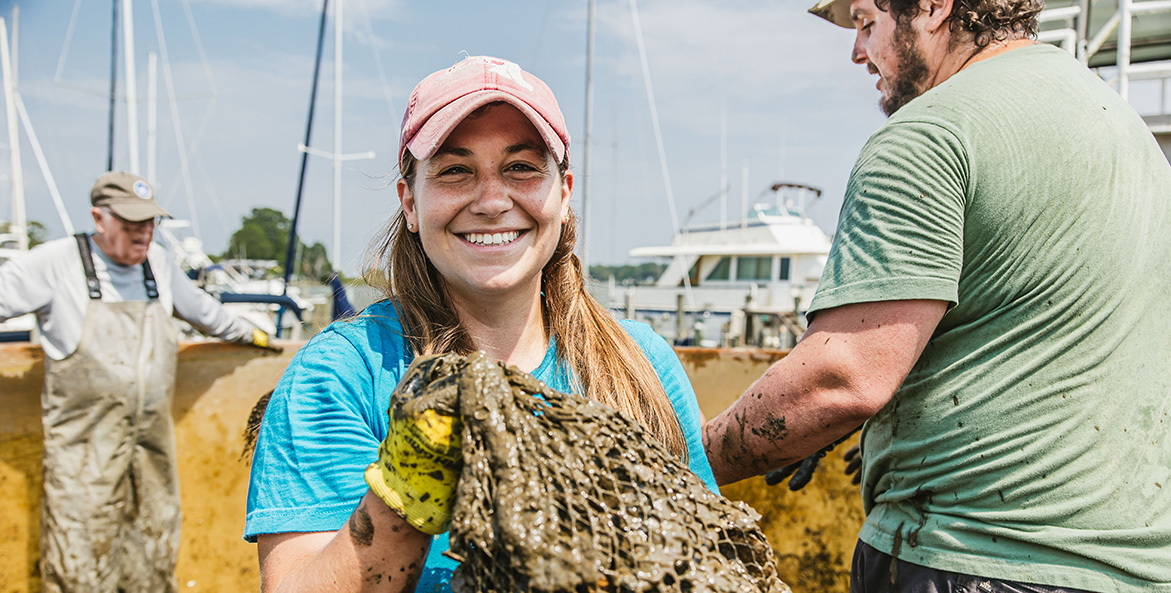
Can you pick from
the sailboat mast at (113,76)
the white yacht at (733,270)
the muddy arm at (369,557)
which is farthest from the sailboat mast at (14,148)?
the muddy arm at (369,557)

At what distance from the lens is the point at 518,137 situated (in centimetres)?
150

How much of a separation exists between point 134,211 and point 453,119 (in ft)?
11.6

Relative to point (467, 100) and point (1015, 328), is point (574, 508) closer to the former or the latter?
point (467, 100)

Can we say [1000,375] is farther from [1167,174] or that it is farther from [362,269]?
[362,269]

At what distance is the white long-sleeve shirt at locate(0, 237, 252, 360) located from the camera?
11.9ft

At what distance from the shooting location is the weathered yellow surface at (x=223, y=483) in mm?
3809

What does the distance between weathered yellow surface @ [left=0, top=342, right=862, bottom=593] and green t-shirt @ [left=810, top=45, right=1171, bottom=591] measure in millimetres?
2518

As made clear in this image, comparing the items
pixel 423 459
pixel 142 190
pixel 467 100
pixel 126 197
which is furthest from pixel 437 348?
pixel 142 190

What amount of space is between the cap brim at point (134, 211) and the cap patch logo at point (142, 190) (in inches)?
6.2

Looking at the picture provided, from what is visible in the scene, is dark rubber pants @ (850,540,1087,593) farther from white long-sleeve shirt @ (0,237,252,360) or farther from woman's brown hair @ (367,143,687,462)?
white long-sleeve shirt @ (0,237,252,360)

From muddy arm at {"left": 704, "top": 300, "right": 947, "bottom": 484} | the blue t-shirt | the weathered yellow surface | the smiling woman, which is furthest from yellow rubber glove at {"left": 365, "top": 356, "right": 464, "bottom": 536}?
the weathered yellow surface

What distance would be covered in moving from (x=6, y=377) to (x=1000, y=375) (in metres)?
4.83

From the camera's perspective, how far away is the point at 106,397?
12.3 ft

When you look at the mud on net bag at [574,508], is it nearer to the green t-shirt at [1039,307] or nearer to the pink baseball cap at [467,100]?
A: the pink baseball cap at [467,100]
